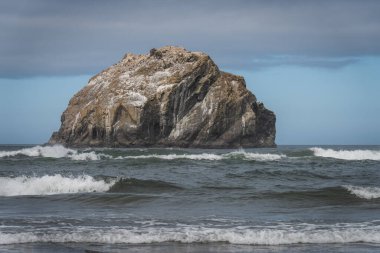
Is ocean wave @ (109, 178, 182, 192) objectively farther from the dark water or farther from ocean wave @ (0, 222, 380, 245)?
ocean wave @ (0, 222, 380, 245)

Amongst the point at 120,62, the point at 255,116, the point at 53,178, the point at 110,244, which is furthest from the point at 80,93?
the point at 110,244

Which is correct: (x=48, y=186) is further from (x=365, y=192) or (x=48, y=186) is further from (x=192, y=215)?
(x=365, y=192)

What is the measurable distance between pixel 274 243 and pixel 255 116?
85.8m

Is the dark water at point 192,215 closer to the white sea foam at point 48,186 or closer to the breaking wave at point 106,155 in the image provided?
the white sea foam at point 48,186

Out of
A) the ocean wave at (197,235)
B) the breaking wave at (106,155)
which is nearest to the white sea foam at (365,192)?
the ocean wave at (197,235)

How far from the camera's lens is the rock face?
8962 cm

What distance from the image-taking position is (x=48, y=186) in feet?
68.0

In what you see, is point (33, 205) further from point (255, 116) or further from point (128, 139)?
point (255, 116)

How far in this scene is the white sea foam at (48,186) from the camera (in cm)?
2003

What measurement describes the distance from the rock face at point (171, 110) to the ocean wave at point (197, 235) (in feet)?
252

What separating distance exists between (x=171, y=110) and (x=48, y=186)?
7033 cm

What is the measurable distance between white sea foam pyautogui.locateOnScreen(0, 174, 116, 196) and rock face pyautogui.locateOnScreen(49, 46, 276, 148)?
67.0 metres

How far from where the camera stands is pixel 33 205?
16.6 meters

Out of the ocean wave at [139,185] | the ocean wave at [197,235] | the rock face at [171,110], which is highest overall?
the rock face at [171,110]
